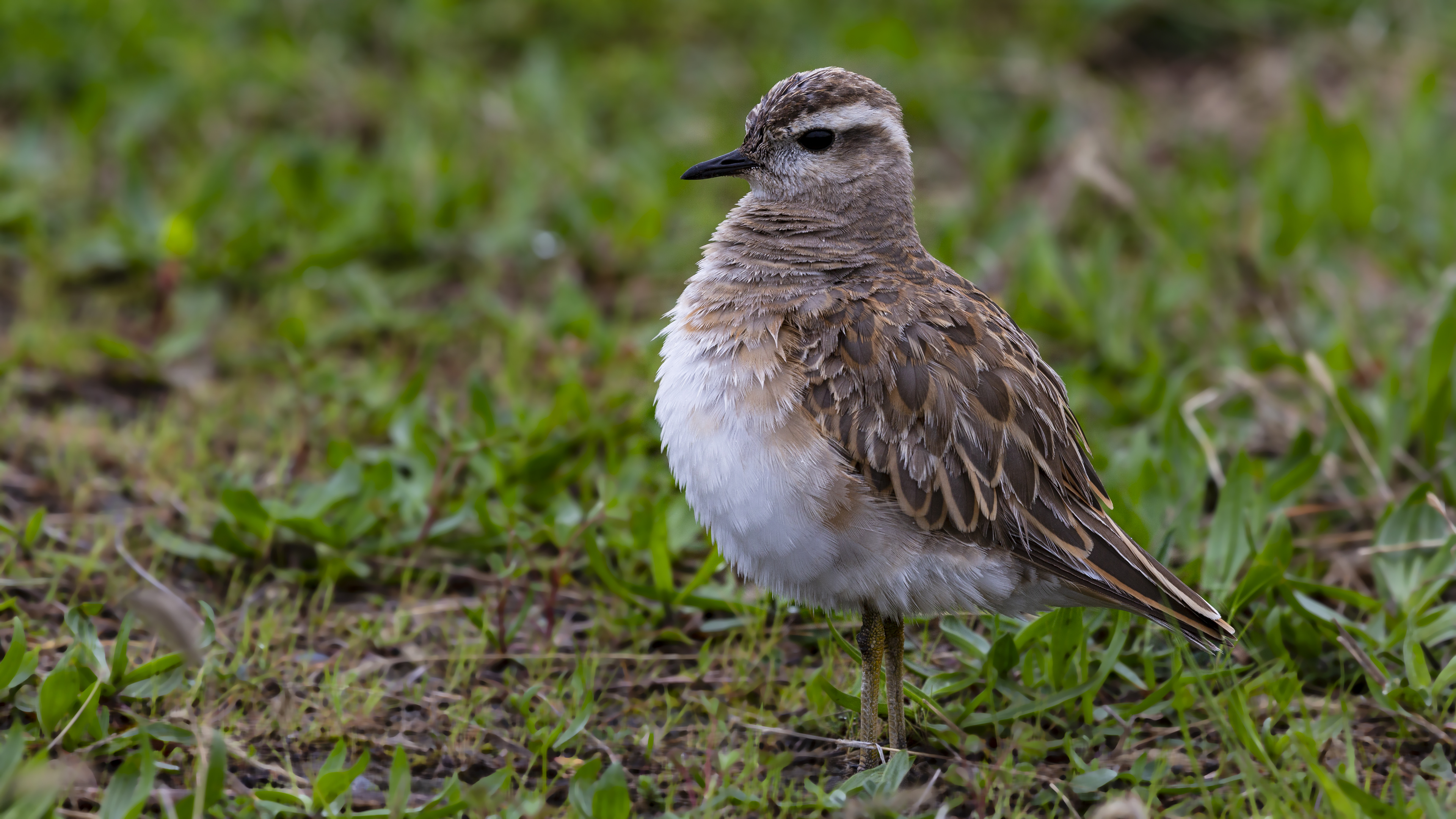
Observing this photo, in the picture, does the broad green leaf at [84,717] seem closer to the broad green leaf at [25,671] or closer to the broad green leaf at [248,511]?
the broad green leaf at [25,671]

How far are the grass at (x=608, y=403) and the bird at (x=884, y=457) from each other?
1.19ft

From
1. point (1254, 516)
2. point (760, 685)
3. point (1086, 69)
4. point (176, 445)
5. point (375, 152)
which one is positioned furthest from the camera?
point (1086, 69)

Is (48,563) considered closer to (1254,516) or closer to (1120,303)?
(1254,516)

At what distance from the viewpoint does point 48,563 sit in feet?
15.2

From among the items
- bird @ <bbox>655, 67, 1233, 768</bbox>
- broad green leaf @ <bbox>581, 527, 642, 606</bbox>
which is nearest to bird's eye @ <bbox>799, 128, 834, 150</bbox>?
bird @ <bbox>655, 67, 1233, 768</bbox>

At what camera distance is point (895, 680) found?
13.6ft

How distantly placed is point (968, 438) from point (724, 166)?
137cm

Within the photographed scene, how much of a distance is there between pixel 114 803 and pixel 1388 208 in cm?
646

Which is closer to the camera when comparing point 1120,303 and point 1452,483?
point 1452,483

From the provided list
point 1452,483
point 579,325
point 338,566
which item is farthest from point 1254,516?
point 338,566

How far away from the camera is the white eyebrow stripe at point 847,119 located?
15.3ft

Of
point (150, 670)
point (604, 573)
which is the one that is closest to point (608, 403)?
point (604, 573)

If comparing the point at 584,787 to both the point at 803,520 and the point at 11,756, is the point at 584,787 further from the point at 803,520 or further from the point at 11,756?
the point at 11,756

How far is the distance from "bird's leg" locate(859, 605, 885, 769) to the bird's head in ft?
4.53
